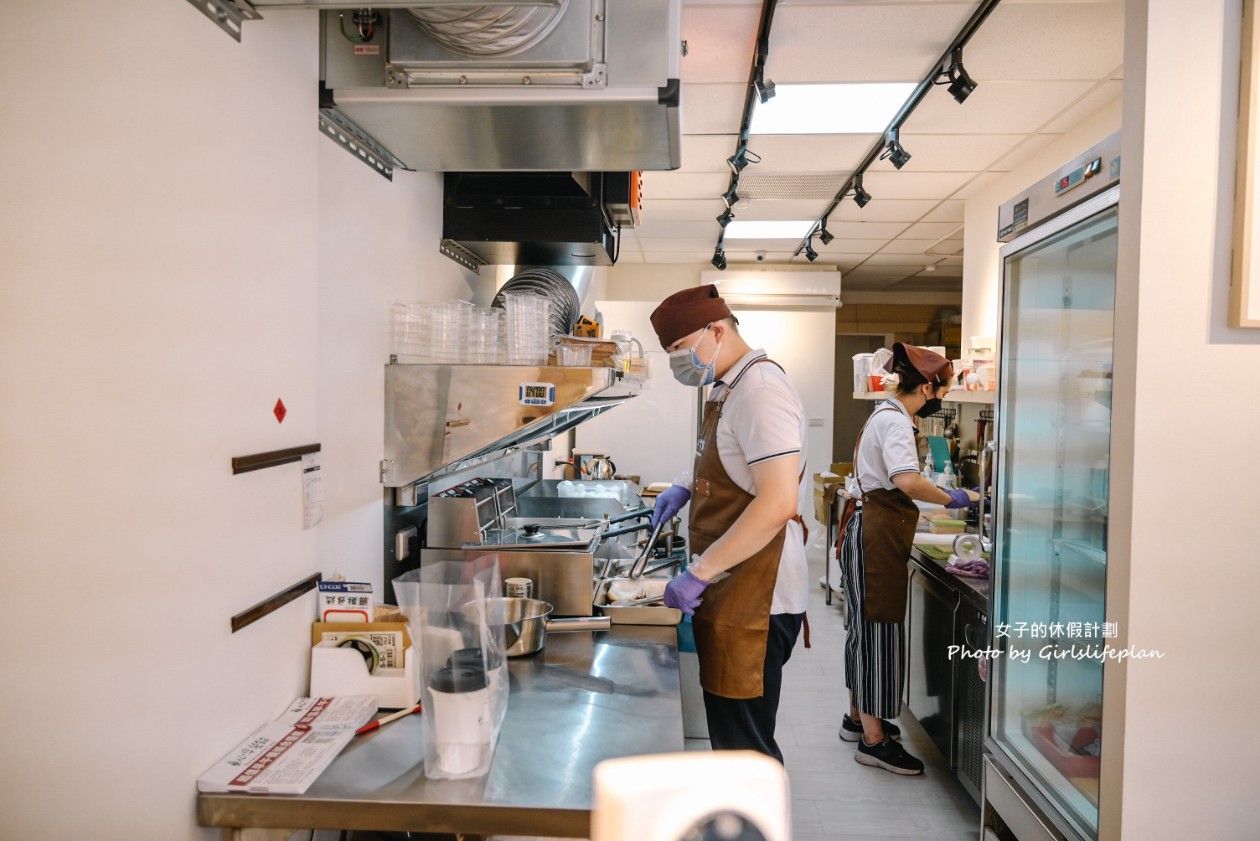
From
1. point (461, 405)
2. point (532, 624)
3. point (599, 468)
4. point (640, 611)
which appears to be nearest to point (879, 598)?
point (640, 611)

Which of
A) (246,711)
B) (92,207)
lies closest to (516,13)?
(92,207)

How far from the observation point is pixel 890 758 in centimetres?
312

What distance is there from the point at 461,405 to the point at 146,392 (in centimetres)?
108

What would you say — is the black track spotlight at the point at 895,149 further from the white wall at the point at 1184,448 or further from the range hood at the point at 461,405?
the range hood at the point at 461,405

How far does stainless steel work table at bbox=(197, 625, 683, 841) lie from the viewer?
1253 millimetres

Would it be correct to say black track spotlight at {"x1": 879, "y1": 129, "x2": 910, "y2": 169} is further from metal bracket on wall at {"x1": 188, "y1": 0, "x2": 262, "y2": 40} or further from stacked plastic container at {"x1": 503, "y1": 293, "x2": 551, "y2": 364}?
metal bracket on wall at {"x1": 188, "y1": 0, "x2": 262, "y2": 40}

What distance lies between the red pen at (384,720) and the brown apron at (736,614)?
887mm

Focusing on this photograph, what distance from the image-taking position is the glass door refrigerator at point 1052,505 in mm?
1912

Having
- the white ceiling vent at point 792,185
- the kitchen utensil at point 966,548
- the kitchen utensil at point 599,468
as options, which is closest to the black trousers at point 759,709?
A: the kitchen utensil at point 966,548

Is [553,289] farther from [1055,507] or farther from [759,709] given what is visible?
[1055,507]

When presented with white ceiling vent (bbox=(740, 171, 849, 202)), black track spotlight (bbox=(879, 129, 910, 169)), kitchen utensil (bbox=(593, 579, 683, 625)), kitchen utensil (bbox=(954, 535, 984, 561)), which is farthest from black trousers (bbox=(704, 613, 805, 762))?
white ceiling vent (bbox=(740, 171, 849, 202))

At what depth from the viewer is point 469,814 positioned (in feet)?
→ 4.12

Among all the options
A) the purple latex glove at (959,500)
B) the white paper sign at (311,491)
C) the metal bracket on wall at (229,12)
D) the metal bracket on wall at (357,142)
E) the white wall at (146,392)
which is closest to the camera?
the white wall at (146,392)

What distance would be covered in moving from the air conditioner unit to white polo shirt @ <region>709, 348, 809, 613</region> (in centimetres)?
541
